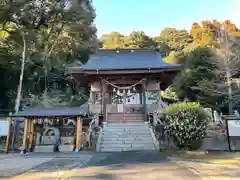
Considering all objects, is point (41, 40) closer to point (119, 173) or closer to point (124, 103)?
point (124, 103)

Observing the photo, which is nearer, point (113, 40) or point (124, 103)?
point (124, 103)

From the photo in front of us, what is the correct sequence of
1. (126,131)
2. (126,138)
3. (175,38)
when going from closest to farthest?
Result: 1. (126,138)
2. (126,131)
3. (175,38)

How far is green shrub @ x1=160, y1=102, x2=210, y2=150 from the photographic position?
8664mm

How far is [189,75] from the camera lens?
74.0 ft

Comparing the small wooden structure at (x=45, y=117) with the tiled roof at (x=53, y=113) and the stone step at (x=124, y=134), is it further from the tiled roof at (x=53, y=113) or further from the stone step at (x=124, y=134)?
the stone step at (x=124, y=134)

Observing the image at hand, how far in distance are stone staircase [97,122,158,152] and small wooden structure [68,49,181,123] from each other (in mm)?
1448

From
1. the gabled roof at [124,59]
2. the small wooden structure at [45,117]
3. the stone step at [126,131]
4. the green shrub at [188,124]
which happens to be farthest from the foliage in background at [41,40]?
the green shrub at [188,124]

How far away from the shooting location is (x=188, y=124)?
8.68m

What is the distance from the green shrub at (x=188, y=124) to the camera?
8664mm

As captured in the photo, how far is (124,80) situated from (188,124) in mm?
7049

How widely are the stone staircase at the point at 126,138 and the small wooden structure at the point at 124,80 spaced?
1.45 m

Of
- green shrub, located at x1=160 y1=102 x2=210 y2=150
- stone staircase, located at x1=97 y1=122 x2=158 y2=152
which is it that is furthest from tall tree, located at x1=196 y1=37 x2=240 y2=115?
green shrub, located at x1=160 y1=102 x2=210 y2=150

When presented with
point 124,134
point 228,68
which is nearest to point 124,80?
point 124,134

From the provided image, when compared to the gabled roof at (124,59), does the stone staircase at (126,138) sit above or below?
below
